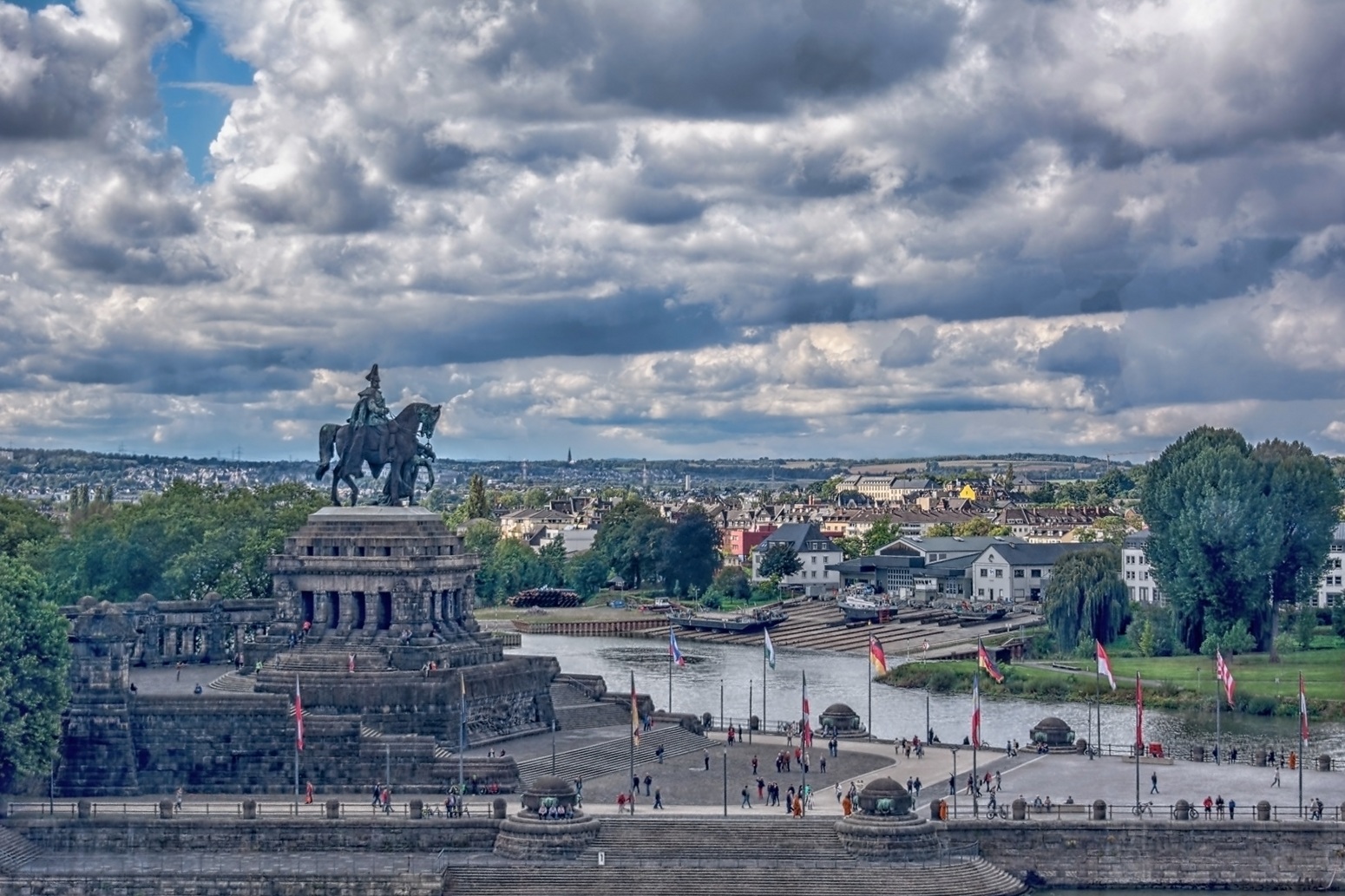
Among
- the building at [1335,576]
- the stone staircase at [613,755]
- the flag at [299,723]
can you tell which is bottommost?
the stone staircase at [613,755]

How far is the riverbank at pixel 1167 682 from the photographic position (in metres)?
109

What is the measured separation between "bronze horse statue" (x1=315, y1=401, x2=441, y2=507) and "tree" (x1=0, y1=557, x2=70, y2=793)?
16440 mm

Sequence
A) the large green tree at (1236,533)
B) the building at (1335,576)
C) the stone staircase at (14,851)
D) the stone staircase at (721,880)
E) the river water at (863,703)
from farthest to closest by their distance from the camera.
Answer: the building at (1335,576)
the large green tree at (1236,533)
the river water at (863,703)
the stone staircase at (14,851)
the stone staircase at (721,880)

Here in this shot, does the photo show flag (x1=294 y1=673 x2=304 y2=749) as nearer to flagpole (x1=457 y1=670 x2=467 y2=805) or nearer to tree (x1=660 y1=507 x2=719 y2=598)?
flagpole (x1=457 y1=670 x2=467 y2=805)

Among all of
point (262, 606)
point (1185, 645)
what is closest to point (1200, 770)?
point (262, 606)

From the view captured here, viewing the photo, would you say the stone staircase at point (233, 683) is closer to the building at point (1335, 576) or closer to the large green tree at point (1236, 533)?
the large green tree at point (1236, 533)

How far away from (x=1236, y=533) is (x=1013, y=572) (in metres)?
58.0

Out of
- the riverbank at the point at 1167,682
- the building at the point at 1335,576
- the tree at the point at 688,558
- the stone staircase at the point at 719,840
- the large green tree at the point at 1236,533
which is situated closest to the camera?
the stone staircase at the point at 719,840

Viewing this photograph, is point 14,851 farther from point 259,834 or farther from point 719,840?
point 719,840

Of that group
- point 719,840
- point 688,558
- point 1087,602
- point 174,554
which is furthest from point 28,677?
point 688,558

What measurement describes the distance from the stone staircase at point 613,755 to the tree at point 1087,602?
186 ft

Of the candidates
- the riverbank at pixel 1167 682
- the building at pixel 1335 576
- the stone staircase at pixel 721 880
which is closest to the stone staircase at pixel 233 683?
the stone staircase at pixel 721 880

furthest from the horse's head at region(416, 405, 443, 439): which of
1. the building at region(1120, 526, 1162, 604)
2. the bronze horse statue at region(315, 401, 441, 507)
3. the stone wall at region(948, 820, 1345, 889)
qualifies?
the building at region(1120, 526, 1162, 604)

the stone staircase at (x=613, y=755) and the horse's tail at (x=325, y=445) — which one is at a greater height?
the horse's tail at (x=325, y=445)
